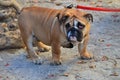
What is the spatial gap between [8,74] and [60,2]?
12.3 feet

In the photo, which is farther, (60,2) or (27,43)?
(60,2)

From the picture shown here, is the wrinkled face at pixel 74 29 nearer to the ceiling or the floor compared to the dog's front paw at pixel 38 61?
nearer to the ceiling

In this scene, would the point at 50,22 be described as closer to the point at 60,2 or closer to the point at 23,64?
the point at 23,64

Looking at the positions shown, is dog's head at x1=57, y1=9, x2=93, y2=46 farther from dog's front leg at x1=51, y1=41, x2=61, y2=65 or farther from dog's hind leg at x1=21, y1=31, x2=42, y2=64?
dog's hind leg at x1=21, y1=31, x2=42, y2=64

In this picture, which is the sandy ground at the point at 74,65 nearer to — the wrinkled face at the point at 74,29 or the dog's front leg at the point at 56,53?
the dog's front leg at the point at 56,53

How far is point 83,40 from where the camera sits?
17.1 ft

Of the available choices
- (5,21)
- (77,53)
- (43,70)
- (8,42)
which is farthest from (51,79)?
(5,21)

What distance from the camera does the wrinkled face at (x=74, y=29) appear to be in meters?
4.82

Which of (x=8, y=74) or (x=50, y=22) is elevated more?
(x=50, y=22)

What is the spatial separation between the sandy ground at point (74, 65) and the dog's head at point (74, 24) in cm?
47

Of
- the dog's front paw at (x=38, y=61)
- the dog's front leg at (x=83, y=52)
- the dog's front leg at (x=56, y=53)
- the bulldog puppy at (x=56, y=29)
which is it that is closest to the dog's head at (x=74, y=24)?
the bulldog puppy at (x=56, y=29)

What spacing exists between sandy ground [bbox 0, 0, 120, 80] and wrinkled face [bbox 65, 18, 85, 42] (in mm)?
524

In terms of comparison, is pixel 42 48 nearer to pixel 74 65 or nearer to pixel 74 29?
pixel 74 65

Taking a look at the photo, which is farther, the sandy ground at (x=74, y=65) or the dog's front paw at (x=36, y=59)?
the dog's front paw at (x=36, y=59)
